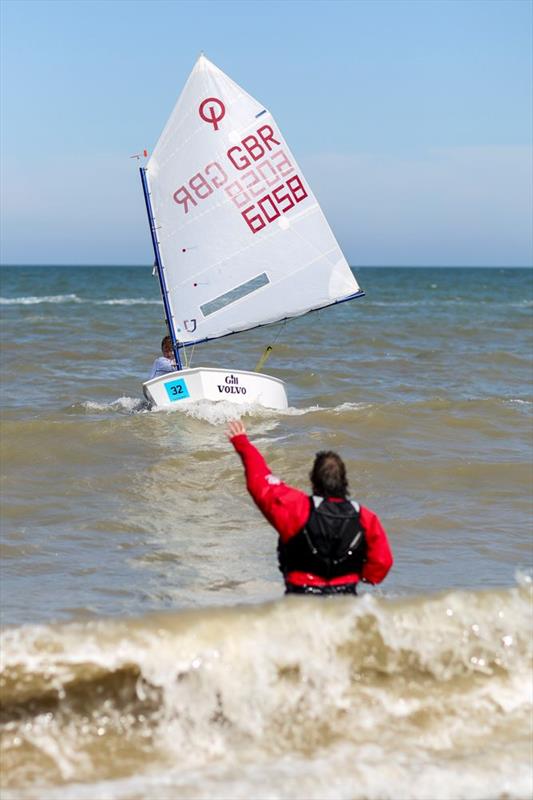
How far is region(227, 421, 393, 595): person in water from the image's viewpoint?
Result: 4.78 metres

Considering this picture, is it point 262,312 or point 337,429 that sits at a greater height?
point 262,312

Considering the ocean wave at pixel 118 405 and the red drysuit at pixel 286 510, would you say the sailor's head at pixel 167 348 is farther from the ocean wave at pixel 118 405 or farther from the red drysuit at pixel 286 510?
the red drysuit at pixel 286 510

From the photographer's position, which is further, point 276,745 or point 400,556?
point 400,556

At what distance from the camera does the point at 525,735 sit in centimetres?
480

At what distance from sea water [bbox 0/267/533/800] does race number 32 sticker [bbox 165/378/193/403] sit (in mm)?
150

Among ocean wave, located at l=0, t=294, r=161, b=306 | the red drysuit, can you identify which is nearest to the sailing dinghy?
the red drysuit

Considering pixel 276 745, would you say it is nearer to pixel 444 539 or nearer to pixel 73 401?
pixel 444 539

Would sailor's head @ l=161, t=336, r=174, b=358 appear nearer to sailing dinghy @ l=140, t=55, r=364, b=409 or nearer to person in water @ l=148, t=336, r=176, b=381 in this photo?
person in water @ l=148, t=336, r=176, b=381

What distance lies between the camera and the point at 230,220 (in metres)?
12.8

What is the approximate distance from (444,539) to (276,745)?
135 inches

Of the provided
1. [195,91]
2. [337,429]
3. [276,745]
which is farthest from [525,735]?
[195,91]

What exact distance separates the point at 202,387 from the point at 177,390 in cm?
30

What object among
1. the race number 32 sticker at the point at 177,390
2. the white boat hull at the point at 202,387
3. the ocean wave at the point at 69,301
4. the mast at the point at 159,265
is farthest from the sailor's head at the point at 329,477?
the ocean wave at the point at 69,301

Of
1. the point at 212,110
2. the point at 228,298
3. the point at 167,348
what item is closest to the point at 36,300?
the point at 167,348
